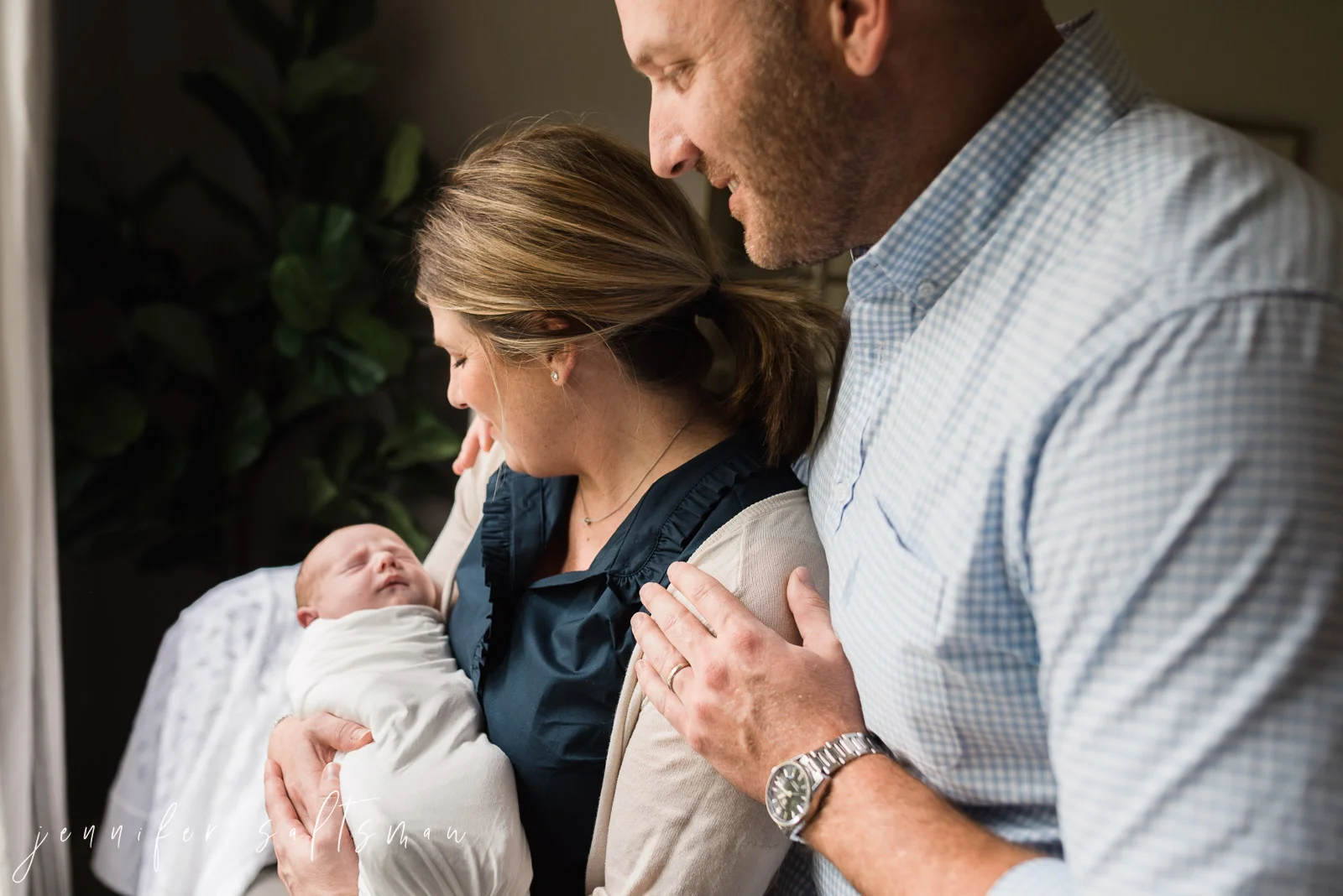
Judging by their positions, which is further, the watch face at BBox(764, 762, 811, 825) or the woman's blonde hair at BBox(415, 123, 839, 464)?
the woman's blonde hair at BBox(415, 123, 839, 464)

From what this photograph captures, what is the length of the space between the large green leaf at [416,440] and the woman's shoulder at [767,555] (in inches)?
55.9

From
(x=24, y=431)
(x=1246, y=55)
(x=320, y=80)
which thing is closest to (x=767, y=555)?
(x=24, y=431)

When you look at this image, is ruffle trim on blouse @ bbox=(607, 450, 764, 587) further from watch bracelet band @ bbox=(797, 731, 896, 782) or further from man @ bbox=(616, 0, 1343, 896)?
watch bracelet band @ bbox=(797, 731, 896, 782)

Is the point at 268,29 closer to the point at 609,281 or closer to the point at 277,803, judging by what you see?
the point at 609,281

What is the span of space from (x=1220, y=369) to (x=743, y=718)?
1.64 feet

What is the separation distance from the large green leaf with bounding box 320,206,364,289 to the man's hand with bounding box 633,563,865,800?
1.55 metres

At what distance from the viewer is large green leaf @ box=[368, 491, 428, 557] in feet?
8.06

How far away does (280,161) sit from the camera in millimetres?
2480

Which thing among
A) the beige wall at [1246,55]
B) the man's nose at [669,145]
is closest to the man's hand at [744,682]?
the man's nose at [669,145]

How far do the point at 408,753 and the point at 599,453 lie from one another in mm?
424

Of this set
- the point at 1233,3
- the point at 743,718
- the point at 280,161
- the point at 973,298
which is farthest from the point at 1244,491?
the point at 1233,3

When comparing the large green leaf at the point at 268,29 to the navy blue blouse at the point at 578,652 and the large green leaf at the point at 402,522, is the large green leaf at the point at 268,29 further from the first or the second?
the navy blue blouse at the point at 578,652

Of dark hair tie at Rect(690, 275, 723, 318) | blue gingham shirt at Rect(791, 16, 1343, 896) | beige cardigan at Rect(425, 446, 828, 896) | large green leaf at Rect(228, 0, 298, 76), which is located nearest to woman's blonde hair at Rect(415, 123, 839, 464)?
dark hair tie at Rect(690, 275, 723, 318)

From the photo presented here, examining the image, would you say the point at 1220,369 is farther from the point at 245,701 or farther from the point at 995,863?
the point at 245,701
